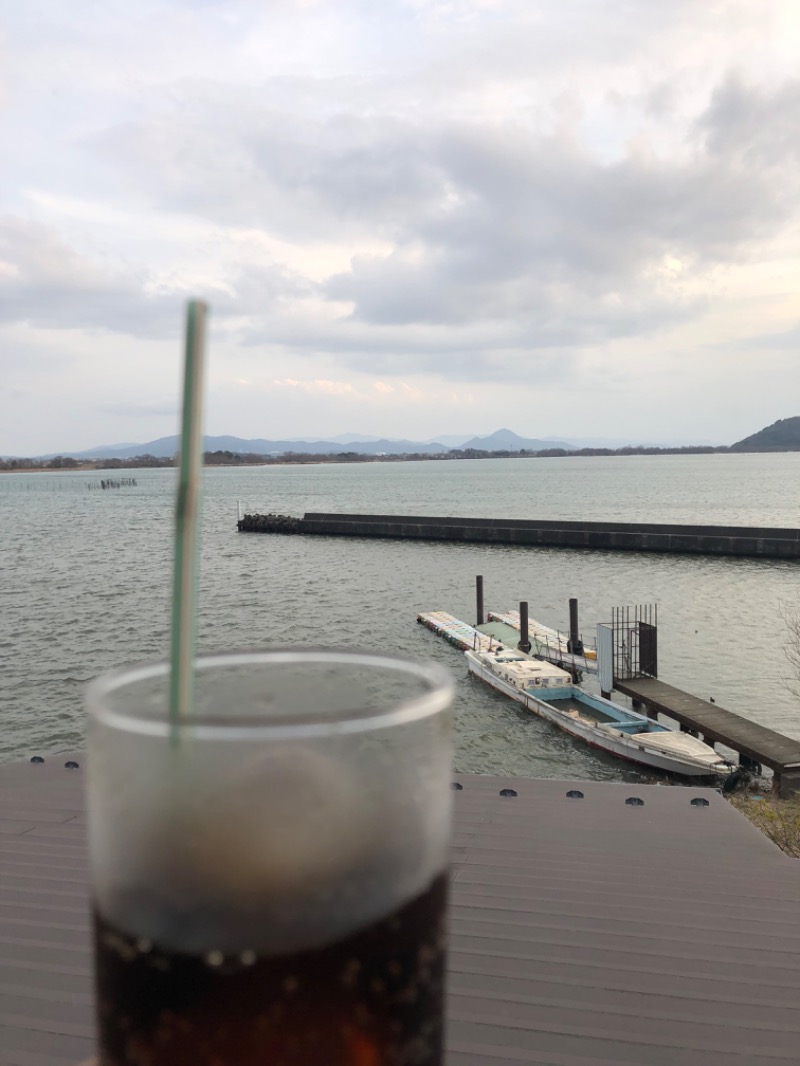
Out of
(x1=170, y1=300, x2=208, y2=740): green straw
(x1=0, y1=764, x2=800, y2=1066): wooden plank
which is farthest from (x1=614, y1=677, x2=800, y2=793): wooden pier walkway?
(x1=170, y1=300, x2=208, y2=740): green straw

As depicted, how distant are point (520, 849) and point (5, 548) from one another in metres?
49.0

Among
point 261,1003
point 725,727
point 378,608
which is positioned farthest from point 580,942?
point 378,608

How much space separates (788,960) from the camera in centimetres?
381

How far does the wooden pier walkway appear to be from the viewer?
41.5ft

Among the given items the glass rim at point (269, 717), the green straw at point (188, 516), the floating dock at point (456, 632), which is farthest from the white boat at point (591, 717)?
the green straw at point (188, 516)

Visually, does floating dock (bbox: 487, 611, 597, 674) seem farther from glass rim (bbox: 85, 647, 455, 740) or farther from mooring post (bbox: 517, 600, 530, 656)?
glass rim (bbox: 85, 647, 455, 740)

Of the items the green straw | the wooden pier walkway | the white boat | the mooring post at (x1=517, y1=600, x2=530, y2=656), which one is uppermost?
the green straw

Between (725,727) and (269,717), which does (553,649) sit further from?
(269,717)

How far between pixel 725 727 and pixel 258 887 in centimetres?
1534

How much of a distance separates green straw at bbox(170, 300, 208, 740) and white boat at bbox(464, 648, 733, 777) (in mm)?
14412

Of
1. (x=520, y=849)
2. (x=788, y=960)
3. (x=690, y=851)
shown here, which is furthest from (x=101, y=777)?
(x=690, y=851)

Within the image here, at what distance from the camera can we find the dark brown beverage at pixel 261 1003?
0.77 m

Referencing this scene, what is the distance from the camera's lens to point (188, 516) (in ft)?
2.40

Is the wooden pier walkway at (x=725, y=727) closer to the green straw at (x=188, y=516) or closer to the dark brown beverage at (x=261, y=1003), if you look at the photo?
the dark brown beverage at (x=261, y=1003)
